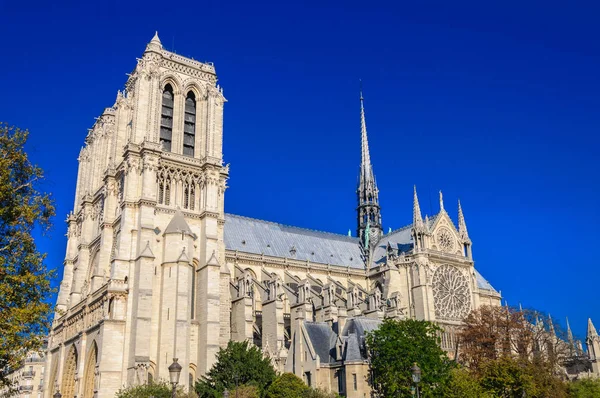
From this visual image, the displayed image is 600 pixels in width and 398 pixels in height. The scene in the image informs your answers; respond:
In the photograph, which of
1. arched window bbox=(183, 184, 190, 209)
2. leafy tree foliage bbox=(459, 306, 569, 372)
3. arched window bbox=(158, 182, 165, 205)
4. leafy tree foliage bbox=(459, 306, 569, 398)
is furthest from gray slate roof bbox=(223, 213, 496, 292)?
leafy tree foliage bbox=(459, 306, 569, 398)

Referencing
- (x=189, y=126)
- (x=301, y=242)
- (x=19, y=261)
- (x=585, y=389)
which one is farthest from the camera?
(x=301, y=242)

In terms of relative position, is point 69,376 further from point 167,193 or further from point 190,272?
point 167,193

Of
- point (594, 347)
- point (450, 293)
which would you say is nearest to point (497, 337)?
point (450, 293)

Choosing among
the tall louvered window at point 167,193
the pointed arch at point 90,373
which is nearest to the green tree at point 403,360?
the tall louvered window at point 167,193

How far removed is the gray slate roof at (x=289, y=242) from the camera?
206 ft

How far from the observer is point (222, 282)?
49.9 m

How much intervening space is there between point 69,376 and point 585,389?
41.8m

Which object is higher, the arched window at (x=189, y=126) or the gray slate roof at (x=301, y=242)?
the arched window at (x=189, y=126)

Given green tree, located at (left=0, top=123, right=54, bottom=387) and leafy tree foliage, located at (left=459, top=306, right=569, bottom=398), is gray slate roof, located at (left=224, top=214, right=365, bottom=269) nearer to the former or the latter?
leafy tree foliage, located at (left=459, top=306, right=569, bottom=398)

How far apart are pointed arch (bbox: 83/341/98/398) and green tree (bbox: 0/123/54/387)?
23180 mm

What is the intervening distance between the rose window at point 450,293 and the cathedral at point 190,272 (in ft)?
0.52

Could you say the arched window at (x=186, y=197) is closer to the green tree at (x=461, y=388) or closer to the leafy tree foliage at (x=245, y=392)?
the leafy tree foliage at (x=245, y=392)

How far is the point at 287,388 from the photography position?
36906 mm

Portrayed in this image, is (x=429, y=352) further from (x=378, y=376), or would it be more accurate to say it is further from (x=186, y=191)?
(x=186, y=191)
